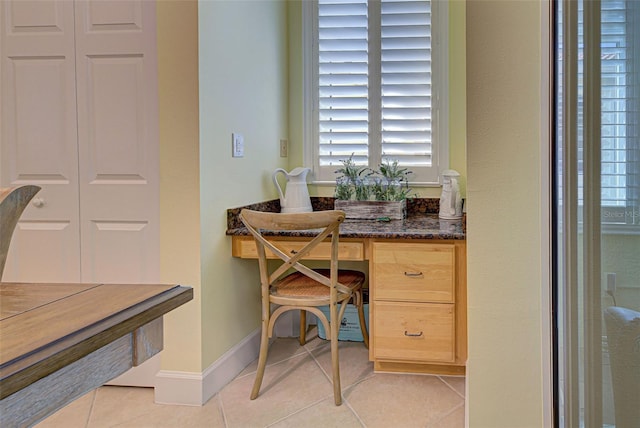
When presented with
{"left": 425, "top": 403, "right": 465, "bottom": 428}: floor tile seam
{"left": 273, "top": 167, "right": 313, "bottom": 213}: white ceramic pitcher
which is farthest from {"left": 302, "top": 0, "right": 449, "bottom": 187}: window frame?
{"left": 425, "top": 403, "right": 465, "bottom": 428}: floor tile seam

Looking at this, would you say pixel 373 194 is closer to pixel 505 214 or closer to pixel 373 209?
pixel 373 209

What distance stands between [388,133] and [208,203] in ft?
4.42

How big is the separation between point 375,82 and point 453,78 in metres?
0.46

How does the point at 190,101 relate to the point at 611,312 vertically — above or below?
above

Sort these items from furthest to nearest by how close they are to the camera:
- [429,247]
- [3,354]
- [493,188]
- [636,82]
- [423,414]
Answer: [429,247] → [423,414] → [493,188] → [636,82] → [3,354]

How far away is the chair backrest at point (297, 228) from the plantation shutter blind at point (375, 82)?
3.27 ft

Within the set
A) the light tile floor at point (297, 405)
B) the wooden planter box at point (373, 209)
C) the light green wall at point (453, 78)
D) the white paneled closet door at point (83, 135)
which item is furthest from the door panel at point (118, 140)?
the light green wall at point (453, 78)

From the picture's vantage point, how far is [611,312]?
86 centimetres

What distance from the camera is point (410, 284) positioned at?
7.83 feet

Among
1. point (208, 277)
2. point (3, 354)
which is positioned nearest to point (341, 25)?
point (208, 277)

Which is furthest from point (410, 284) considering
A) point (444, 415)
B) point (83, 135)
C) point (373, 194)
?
point (83, 135)

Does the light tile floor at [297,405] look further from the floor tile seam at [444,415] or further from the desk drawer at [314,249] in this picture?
the desk drawer at [314,249]

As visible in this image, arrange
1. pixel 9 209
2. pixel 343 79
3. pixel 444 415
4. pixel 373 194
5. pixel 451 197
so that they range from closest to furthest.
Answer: pixel 9 209 < pixel 444 415 < pixel 451 197 < pixel 373 194 < pixel 343 79

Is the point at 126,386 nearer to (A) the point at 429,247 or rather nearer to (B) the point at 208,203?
(B) the point at 208,203
